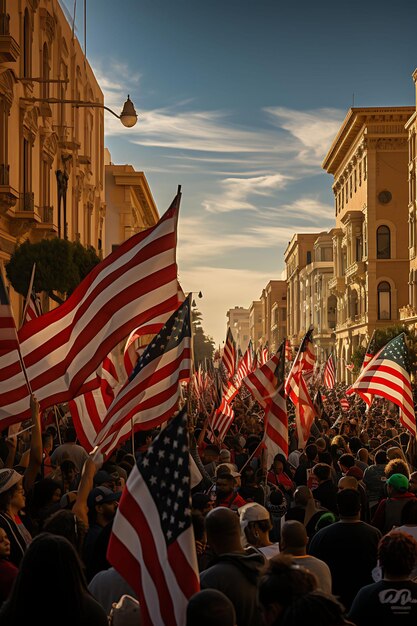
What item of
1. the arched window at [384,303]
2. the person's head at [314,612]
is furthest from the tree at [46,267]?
the arched window at [384,303]

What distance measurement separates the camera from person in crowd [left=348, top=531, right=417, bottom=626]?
461 centimetres

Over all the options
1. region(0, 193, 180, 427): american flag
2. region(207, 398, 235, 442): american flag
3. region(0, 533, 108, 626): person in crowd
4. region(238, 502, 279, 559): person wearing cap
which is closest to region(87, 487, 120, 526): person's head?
region(238, 502, 279, 559): person wearing cap

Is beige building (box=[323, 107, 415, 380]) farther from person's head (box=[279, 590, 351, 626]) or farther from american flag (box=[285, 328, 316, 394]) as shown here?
person's head (box=[279, 590, 351, 626])

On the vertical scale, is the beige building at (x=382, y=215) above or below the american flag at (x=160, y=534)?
above

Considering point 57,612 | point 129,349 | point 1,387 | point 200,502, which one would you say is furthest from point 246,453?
point 57,612

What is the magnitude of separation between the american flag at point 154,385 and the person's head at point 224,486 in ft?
2.23

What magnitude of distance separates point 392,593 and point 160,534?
3.77 feet

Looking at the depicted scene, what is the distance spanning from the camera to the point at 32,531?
7.46 m

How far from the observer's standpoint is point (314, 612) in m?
3.43

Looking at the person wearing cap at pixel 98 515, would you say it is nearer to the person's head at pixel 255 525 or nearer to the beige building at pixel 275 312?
the person's head at pixel 255 525

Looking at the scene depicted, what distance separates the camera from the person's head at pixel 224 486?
8250 mm

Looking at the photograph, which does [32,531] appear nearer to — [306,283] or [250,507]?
[250,507]

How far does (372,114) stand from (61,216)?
1489 inches

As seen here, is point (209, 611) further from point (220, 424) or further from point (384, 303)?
point (384, 303)
